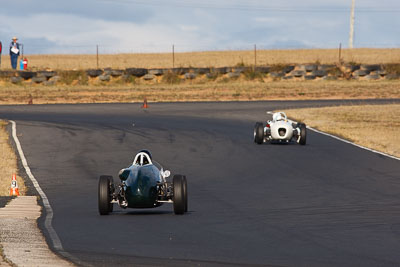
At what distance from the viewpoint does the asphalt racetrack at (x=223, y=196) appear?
12023 millimetres

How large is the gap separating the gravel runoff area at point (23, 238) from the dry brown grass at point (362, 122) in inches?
543

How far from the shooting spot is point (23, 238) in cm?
1312

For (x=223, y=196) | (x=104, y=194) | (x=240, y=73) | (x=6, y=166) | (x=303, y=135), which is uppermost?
(x=240, y=73)

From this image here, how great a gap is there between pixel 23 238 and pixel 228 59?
74463 mm

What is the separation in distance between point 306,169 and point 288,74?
4276cm

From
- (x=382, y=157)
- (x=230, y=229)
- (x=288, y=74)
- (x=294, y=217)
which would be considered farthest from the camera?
(x=288, y=74)

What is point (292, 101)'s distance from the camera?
52.5 m

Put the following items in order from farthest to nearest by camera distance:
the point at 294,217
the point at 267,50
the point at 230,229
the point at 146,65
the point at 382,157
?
the point at 267,50
the point at 146,65
the point at 382,157
the point at 294,217
the point at 230,229

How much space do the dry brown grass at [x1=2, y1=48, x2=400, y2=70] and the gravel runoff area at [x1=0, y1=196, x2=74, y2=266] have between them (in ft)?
200

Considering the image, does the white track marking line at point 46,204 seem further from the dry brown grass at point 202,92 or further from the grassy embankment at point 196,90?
the grassy embankment at point 196,90

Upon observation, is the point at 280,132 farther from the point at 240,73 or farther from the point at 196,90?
the point at 240,73

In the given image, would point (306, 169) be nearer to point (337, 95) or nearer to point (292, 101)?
point (292, 101)

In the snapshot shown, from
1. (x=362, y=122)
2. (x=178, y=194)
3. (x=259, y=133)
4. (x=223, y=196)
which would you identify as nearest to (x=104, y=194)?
(x=178, y=194)

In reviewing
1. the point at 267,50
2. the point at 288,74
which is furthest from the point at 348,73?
the point at 267,50
